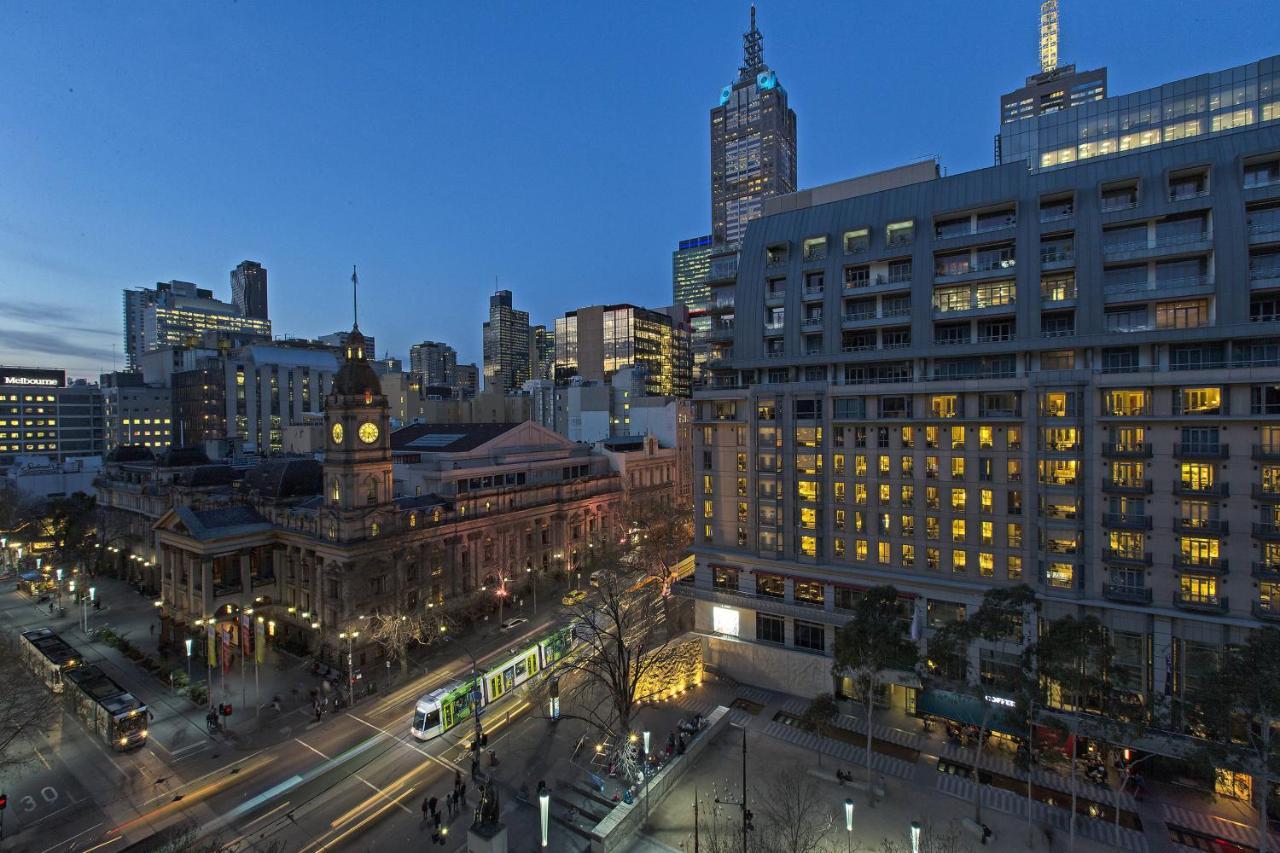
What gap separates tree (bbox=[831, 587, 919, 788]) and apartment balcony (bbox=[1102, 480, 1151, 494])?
57.7 feet

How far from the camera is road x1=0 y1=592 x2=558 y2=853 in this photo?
111ft

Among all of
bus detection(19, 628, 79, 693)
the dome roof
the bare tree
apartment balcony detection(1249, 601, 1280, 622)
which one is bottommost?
the bare tree

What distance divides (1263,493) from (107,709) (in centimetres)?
8118

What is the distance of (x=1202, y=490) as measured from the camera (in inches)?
1531

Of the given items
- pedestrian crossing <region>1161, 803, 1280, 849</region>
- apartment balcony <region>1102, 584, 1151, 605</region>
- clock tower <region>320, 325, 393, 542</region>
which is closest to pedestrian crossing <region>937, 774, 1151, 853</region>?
pedestrian crossing <region>1161, 803, 1280, 849</region>

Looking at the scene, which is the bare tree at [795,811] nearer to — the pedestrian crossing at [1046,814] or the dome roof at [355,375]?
the pedestrian crossing at [1046,814]

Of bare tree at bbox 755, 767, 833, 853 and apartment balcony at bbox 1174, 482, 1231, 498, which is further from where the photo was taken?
apartment balcony at bbox 1174, 482, 1231, 498

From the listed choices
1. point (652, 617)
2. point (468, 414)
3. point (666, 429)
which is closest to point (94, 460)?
point (468, 414)

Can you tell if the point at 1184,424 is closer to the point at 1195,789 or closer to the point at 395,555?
the point at 1195,789

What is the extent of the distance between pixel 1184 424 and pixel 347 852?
59.6 metres

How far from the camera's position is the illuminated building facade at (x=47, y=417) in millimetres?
160375

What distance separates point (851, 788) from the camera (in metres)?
38.0

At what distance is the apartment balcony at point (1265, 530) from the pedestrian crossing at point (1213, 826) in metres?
17.2

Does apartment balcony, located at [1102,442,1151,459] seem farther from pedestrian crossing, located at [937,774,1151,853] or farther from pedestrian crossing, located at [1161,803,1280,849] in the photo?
pedestrian crossing, located at [937,774,1151,853]
